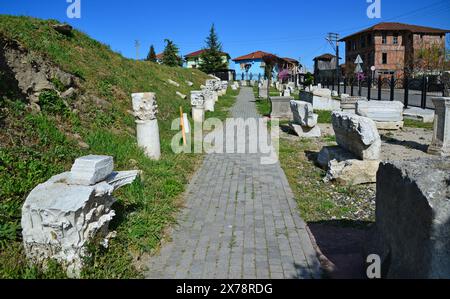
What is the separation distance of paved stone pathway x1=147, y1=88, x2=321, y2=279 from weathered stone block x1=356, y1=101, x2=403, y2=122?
724 cm

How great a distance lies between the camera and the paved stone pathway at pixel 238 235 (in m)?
3.85

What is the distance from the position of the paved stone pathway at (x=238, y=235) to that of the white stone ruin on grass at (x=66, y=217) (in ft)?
2.55

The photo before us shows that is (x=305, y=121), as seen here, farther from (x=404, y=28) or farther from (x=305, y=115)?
(x=404, y=28)

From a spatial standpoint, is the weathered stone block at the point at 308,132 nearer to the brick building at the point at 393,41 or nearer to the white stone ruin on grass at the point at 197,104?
the white stone ruin on grass at the point at 197,104

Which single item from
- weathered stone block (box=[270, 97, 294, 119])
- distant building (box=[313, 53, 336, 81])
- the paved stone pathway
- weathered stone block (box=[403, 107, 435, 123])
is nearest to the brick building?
distant building (box=[313, 53, 336, 81])

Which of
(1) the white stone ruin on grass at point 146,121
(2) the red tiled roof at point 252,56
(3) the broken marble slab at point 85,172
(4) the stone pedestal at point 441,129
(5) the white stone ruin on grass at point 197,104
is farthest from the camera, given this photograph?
(2) the red tiled roof at point 252,56

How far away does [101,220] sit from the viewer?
3818mm

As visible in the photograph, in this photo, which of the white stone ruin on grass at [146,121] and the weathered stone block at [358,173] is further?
the white stone ruin on grass at [146,121]

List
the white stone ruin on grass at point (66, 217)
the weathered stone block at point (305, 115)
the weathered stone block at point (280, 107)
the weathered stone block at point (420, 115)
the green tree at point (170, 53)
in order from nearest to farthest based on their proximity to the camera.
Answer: the white stone ruin on grass at point (66, 217) < the weathered stone block at point (305, 115) < the weathered stone block at point (420, 115) < the weathered stone block at point (280, 107) < the green tree at point (170, 53)

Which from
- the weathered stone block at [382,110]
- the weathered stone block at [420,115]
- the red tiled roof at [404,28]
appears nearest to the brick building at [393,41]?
the red tiled roof at [404,28]

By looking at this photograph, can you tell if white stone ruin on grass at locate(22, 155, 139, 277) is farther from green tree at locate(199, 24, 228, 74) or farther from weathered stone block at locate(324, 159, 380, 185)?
green tree at locate(199, 24, 228, 74)

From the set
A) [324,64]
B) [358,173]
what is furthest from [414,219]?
[324,64]

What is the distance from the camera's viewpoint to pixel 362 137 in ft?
22.3
